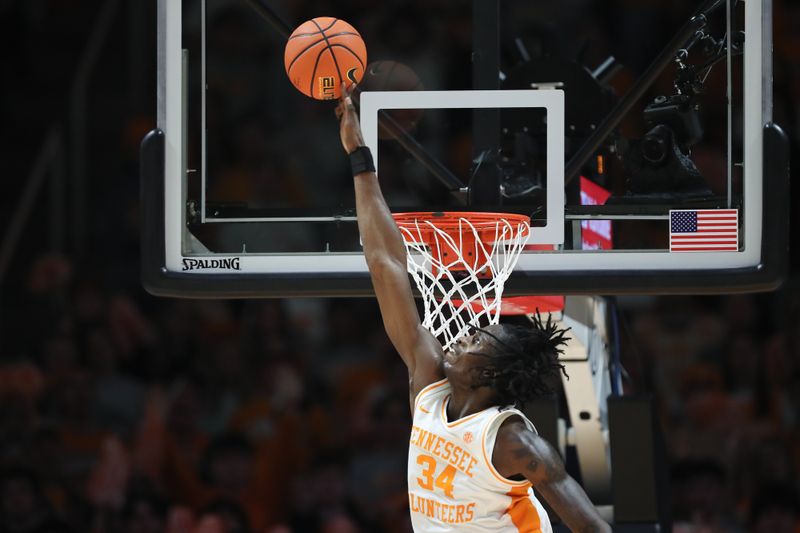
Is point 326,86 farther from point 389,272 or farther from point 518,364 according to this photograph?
point 518,364

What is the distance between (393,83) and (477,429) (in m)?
1.34

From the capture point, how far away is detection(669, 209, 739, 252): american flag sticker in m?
3.81

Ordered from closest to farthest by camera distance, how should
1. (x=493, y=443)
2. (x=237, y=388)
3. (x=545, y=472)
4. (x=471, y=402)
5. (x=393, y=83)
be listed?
(x=545, y=472) < (x=493, y=443) < (x=471, y=402) < (x=393, y=83) < (x=237, y=388)

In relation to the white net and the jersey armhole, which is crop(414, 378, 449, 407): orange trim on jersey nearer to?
the jersey armhole

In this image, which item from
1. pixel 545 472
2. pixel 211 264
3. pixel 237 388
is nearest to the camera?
pixel 545 472

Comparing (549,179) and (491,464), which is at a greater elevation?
(549,179)

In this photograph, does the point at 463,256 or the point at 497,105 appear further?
the point at 497,105

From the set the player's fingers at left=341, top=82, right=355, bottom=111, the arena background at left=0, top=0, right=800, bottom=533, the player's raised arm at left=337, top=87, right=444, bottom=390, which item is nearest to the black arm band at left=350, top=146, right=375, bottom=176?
the player's raised arm at left=337, top=87, right=444, bottom=390

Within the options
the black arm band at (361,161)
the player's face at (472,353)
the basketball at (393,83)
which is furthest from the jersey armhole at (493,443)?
the basketball at (393,83)

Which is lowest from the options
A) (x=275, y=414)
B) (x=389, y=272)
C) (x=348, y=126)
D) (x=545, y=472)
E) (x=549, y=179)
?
(x=275, y=414)

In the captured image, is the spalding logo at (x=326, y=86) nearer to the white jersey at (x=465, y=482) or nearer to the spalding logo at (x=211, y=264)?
the spalding logo at (x=211, y=264)

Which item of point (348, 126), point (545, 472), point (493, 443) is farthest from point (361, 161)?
point (545, 472)

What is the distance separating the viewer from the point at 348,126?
3510 mm

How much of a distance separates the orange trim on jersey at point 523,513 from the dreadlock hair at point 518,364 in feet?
0.69
